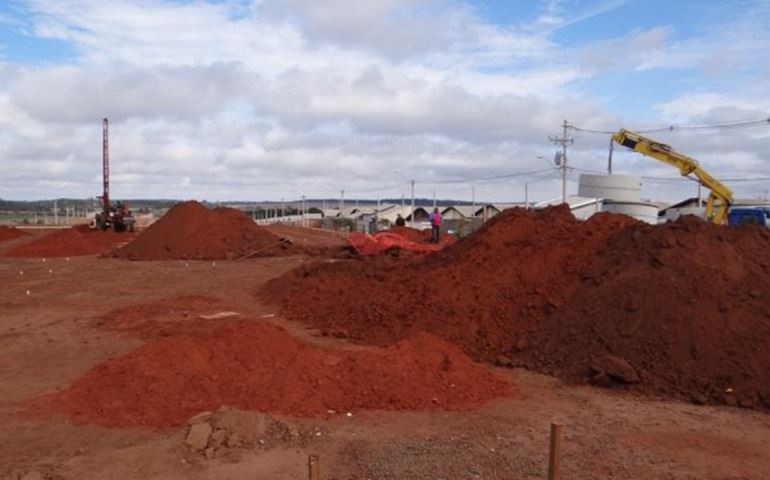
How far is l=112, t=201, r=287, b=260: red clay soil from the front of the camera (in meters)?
27.8

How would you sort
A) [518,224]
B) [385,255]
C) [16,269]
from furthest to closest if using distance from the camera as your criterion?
1. [16,269]
2. [385,255]
3. [518,224]

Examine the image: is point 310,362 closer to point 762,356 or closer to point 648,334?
point 648,334

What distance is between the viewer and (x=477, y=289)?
12.7 m

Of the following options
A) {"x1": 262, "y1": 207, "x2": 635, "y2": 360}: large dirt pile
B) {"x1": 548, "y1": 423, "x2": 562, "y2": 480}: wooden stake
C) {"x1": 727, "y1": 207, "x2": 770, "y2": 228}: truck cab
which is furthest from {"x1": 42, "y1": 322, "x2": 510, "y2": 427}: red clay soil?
{"x1": 727, "y1": 207, "x2": 770, "y2": 228}: truck cab

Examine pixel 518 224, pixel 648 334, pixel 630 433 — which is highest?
pixel 518 224

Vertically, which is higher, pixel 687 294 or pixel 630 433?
pixel 687 294

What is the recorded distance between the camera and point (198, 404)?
7836 millimetres

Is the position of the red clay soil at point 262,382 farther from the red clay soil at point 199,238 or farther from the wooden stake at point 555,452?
the red clay soil at point 199,238

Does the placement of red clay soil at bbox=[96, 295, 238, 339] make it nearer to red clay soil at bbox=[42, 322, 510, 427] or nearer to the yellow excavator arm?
red clay soil at bbox=[42, 322, 510, 427]

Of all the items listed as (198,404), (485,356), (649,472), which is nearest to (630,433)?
(649,472)

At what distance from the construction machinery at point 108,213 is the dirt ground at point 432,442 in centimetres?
3149

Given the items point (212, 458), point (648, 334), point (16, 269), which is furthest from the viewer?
point (16, 269)

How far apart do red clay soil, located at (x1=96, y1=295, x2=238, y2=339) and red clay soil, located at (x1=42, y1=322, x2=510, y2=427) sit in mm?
2755

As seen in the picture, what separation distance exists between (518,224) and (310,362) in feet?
23.3
